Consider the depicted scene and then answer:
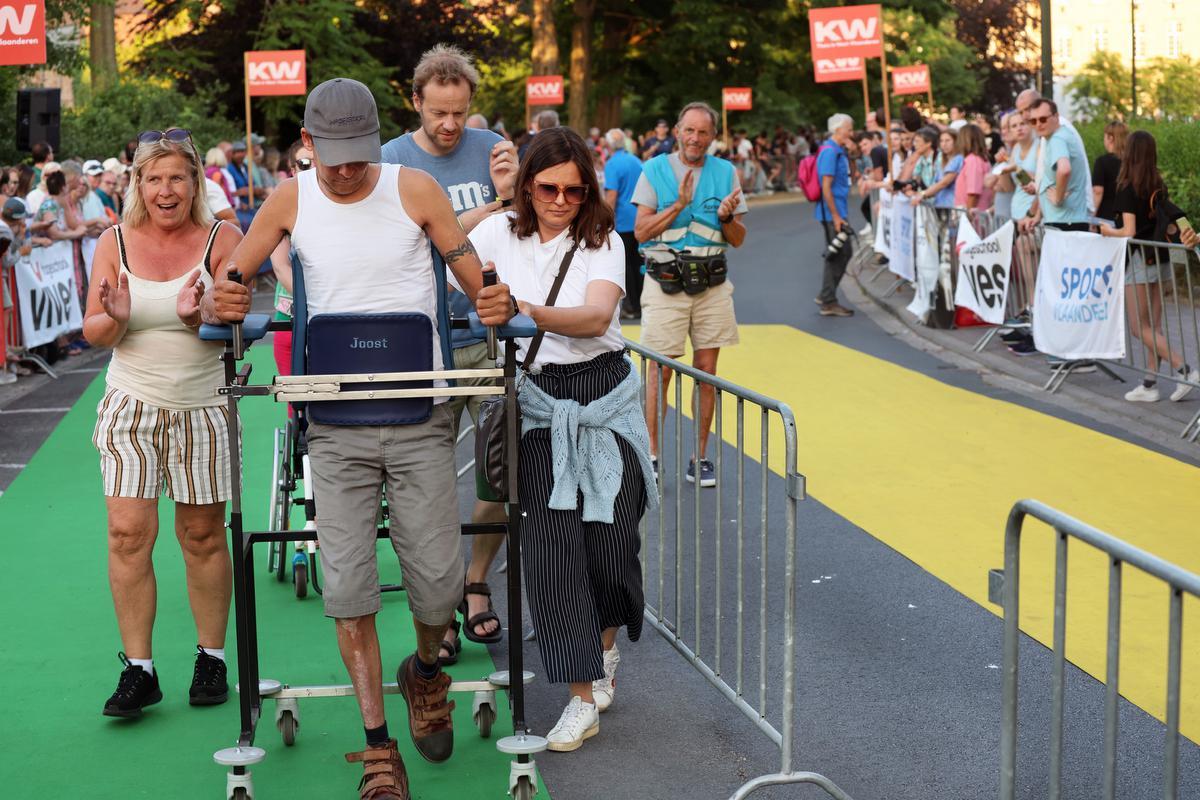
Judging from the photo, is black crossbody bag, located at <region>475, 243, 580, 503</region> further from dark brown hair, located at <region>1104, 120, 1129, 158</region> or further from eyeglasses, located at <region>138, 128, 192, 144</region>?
dark brown hair, located at <region>1104, 120, 1129, 158</region>

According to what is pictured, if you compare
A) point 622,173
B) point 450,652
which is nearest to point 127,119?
point 622,173

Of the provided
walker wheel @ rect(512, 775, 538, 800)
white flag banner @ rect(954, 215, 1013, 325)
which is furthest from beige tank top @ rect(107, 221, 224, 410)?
white flag banner @ rect(954, 215, 1013, 325)

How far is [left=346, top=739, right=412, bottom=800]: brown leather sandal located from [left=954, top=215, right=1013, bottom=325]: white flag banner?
31.5 ft

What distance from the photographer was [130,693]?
17.5 feet

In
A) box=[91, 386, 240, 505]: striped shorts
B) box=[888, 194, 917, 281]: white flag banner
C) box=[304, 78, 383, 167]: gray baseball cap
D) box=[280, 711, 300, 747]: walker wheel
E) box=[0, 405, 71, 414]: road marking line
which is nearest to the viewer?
box=[304, 78, 383, 167]: gray baseball cap

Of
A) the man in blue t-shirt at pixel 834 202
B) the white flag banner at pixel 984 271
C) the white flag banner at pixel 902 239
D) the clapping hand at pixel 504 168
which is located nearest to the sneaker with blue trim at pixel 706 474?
the clapping hand at pixel 504 168

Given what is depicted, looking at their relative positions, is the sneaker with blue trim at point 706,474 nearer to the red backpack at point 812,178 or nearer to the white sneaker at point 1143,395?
the white sneaker at point 1143,395

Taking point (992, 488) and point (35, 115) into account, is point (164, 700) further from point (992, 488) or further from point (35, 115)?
point (35, 115)

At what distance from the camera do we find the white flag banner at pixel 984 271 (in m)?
13.2

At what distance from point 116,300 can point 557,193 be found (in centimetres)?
146

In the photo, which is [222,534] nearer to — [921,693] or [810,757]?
[810,757]

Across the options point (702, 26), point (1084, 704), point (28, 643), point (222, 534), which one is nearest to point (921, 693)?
point (1084, 704)

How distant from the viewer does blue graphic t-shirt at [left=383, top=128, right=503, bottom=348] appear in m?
6.02

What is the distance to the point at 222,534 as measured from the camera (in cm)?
550
